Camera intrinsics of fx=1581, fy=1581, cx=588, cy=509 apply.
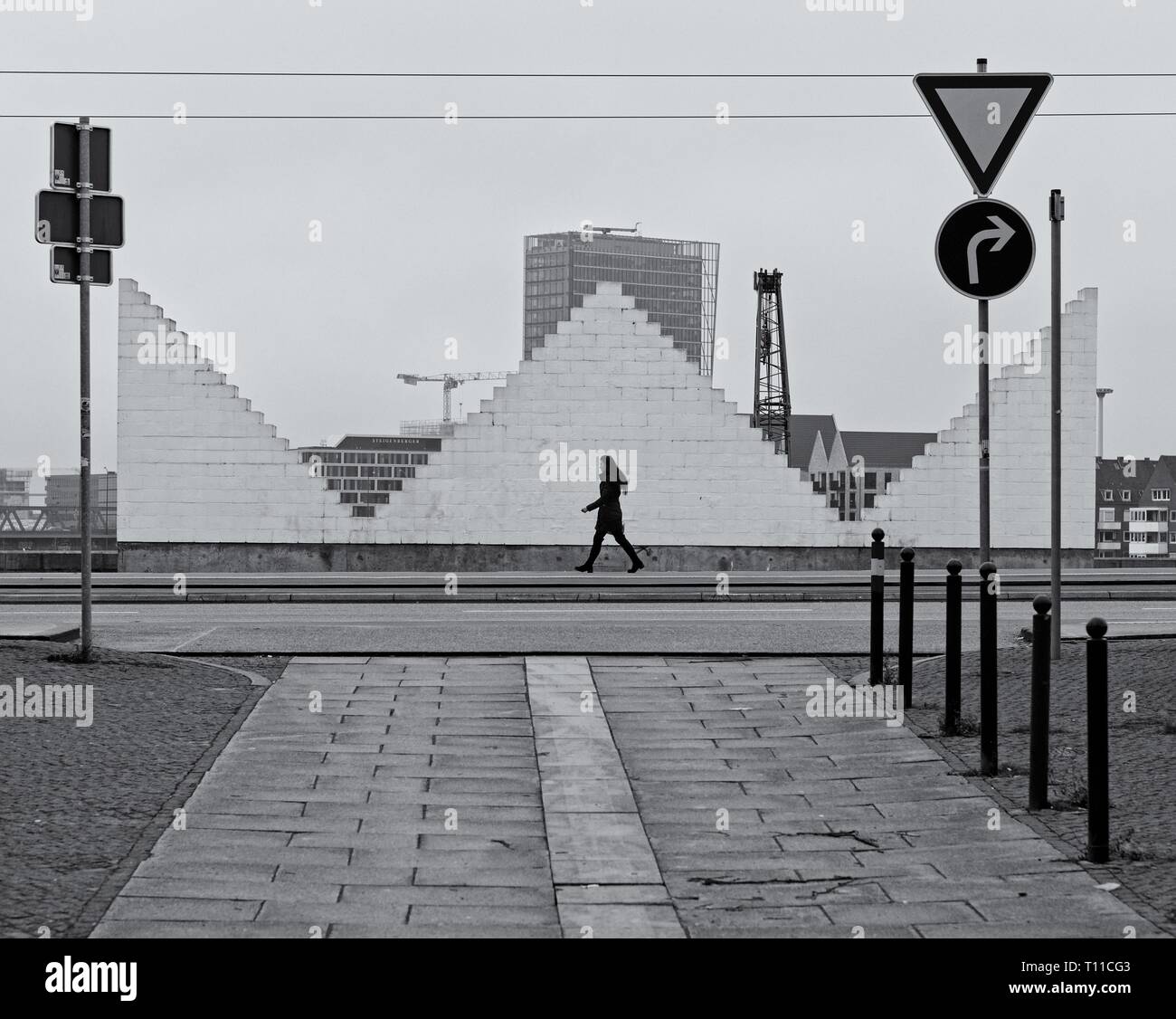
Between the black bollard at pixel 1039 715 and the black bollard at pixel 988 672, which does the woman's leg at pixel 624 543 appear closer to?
the black bollard at pixel 988 672

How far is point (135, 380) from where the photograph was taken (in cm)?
2498

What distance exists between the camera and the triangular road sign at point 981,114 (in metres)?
8.49

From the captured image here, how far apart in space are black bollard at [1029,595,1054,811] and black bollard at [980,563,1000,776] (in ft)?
1.85

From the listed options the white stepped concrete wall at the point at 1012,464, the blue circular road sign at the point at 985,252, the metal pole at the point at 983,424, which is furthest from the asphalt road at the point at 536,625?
the white stepped concrete wall at the point at 1012,464

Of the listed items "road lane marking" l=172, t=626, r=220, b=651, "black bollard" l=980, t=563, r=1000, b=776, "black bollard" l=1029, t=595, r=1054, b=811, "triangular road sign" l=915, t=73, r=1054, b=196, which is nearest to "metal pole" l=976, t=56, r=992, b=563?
"triangular road sign" l=915, t=73, r=1054, b=196

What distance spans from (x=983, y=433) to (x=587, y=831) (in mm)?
3392

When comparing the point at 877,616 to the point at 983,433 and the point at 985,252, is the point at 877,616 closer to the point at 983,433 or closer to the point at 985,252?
the point at 983,433

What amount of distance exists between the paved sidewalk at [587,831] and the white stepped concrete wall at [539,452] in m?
15.8

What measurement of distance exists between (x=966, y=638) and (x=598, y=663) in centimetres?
360

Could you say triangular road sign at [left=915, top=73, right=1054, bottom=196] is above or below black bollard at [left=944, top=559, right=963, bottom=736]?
above

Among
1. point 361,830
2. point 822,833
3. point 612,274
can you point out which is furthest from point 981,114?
point 612,274

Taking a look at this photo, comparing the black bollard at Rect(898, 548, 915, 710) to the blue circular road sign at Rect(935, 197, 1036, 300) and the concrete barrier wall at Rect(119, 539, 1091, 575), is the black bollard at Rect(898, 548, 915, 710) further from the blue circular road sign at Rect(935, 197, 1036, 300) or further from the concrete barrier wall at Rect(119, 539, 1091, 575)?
the concrete barrier wall at Rect(119, 539, 1091, 575)

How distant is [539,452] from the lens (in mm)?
25344

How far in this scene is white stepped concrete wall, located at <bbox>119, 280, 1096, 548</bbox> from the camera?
25047 millimetres
